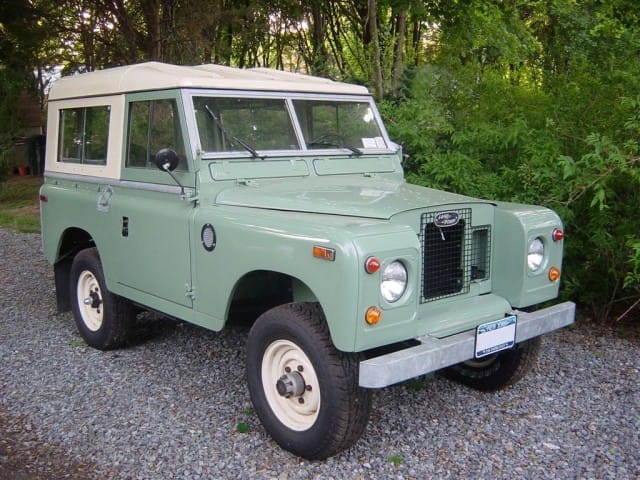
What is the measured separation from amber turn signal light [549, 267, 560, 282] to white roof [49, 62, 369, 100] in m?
2.00

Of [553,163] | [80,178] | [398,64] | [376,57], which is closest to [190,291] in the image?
[80,178]

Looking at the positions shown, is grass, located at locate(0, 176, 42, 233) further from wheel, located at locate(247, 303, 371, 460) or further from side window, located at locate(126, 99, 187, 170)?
wheel, located at locate(247, 303, 371, 460)

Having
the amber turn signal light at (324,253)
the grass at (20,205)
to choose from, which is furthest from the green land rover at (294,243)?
the grass at (20,205)

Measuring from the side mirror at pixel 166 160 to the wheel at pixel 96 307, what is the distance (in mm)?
1490

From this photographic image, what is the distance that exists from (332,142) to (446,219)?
137 centimetres

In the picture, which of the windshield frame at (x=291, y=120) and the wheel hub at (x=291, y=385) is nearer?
the wheel hub at (x=291, y=385)

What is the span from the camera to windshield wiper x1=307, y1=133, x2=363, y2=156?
15.1 ft

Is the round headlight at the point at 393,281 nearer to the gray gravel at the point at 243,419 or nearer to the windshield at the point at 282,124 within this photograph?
the gray gravel at the point at 243,419

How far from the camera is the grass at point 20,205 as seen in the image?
11.6m

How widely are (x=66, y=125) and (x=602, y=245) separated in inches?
177

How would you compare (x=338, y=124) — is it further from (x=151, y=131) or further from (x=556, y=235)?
(x=556, y=235)

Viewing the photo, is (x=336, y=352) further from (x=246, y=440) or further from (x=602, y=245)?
(x=602, y=245)

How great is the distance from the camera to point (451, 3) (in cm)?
912

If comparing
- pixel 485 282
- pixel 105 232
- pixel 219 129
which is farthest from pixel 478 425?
pixel 105 232
